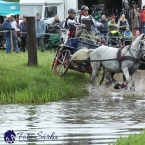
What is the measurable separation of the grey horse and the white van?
1777 centimetres

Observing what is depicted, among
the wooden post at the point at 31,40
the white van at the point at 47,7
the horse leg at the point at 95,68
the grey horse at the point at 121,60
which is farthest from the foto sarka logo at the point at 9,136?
the white van at the point at 47,7

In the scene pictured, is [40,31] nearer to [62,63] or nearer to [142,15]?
[142,15]

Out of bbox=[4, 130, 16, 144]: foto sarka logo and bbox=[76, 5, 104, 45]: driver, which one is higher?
bbox=[76, 5, 104, 45]: driver

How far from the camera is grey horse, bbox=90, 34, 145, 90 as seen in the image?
18109 mm

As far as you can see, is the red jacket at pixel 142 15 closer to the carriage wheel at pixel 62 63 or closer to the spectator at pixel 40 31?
the spectator at pixel 40 31

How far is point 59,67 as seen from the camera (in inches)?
812

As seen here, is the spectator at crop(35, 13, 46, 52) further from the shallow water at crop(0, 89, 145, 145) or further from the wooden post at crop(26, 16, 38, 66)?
the shallow water at crop(0, 89, 145, 145)

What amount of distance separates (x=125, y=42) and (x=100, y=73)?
9226mm

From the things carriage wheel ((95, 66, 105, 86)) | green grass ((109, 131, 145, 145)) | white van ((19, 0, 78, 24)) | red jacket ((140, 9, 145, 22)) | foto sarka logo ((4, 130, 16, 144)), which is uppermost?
white van ((19, 0, 78, 24))

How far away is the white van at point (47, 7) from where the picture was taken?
36.9 m

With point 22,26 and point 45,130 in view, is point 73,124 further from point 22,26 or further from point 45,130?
point 22,26

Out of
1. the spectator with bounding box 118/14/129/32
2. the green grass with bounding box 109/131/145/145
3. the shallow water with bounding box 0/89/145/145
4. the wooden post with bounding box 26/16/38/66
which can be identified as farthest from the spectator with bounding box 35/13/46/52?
the green grass with bounding box 109/131/145/145

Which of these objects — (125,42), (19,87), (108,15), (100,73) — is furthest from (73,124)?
(108,15)

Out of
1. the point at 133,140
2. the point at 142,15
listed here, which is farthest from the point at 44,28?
the point at 133,140
